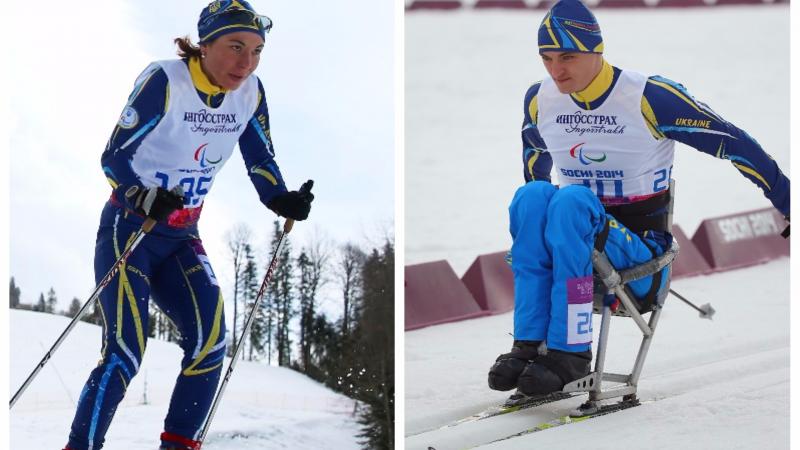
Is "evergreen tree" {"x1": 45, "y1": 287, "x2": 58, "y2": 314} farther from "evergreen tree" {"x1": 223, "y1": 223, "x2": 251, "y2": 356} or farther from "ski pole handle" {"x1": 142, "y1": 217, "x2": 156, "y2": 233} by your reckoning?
"ski pole handle" {"x1": 142, "y1": 217, "x2": 156, "y2": 233}

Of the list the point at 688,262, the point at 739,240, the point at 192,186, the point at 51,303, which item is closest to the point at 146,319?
the point at 192,186

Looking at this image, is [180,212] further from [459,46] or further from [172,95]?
[459,46]

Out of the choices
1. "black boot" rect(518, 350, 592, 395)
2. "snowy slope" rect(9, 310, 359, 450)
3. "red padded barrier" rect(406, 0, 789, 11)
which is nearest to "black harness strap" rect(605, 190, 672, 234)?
"black boot" rect(518, 350, 592, 395)

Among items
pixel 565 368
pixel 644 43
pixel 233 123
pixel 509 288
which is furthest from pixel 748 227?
pixel 644 43

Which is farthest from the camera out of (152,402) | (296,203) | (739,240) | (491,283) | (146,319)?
(739,240)

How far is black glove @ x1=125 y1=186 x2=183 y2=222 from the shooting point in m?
3.53

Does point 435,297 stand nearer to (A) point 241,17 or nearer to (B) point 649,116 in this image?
(B) point 649,116

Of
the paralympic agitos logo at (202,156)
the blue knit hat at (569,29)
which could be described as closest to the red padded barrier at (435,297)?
the blue knit hat at (569,29)

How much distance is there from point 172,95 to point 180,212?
34 centimetres

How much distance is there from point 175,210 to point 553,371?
1.21m

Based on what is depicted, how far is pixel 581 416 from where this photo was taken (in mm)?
4047

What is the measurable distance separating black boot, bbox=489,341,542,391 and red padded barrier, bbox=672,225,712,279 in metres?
2.33

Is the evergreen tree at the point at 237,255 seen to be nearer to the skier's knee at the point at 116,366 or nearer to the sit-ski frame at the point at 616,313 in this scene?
the skier's knee at the point at 116,366

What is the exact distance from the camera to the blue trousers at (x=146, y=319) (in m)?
3.53
